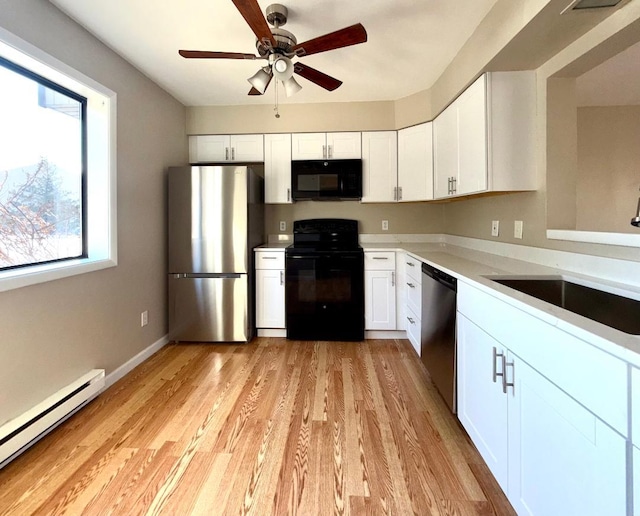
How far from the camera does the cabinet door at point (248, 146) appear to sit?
11.6ft

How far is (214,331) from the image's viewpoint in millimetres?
3164

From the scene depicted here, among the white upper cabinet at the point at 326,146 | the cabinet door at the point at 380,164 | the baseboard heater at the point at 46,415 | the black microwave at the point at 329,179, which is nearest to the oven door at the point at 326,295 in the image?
the black microwave at the point at 329,179

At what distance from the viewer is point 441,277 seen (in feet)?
6.70

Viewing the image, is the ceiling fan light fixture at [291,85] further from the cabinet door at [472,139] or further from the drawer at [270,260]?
the drawer at [270,260]

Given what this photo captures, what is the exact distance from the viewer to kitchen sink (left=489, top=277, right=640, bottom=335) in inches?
49.1

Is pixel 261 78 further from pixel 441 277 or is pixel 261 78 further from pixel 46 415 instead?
pixel 46 415

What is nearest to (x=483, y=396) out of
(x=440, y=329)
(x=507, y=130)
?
(x=440, y=329)

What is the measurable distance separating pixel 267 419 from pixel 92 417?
3.53 ft

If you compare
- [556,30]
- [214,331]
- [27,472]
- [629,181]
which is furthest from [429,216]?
[27,472]

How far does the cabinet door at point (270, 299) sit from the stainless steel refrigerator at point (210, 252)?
14 cm

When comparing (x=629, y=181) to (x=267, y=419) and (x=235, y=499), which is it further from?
(x=235, y=499)

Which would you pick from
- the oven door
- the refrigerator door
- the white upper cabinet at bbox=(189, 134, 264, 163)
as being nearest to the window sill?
the refrigerator door

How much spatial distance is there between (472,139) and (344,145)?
1.54m

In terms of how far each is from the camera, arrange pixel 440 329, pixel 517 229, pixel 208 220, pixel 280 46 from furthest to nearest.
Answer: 1. pixel 208 220
2. pixel 517 229
3. pixel 440 329
4. pixel 280 46
